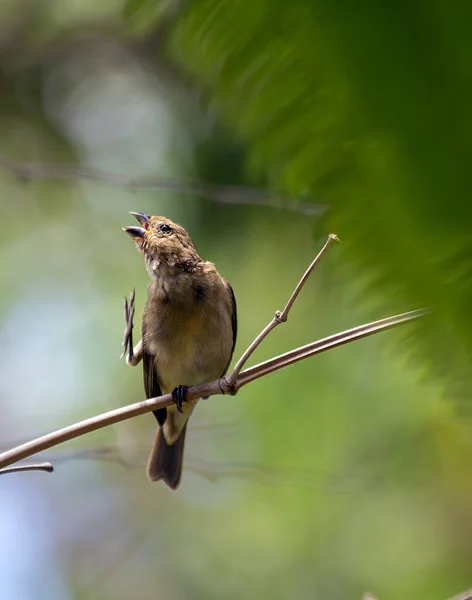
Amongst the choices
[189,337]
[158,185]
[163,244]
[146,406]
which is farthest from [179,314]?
[146,406]

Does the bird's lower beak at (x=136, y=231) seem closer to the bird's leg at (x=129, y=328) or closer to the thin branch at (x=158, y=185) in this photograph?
the thin branch at (x=158, y=185)

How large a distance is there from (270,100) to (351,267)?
0.36 ft

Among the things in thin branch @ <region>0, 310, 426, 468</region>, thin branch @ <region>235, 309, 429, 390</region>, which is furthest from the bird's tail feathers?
thin branch @ <region>235, 309, 429, 390</region>

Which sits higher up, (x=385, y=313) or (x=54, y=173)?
(x=54, y=173)

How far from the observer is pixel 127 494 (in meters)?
5.48

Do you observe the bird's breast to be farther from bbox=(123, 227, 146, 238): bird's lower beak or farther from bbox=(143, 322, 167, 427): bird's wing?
bbox=(123, 227, 146, 238): bird's lower beak

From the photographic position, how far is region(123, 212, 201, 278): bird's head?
3.62 m

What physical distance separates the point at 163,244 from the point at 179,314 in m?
0.37

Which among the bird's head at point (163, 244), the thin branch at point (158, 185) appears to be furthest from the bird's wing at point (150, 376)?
the thin branch at point (158, 185)

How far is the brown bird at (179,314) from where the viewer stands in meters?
3.54

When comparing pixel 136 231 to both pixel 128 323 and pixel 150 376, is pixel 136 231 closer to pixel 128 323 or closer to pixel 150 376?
pixel 150 376

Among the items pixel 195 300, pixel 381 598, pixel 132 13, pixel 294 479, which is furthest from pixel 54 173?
pixel 132 13

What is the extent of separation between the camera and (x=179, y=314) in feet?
11.6

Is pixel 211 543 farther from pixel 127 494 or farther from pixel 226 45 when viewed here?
pixel 226 45
